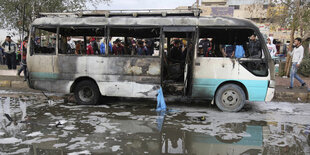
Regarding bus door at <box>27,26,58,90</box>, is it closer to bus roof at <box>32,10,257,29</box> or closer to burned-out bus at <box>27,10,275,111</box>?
burned-out bus at <box>27,10,275,111</box>

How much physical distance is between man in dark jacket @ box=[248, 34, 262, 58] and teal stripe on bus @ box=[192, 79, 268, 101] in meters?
0.68

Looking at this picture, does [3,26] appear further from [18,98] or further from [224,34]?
[224,34]

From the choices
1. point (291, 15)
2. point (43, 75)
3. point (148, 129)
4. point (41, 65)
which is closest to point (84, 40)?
point (41, 65)

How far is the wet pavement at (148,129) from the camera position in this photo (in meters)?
4.25

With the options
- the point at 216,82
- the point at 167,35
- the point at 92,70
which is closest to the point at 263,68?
the point at 216,82

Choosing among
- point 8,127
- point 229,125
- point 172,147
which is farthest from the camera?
point 229,125

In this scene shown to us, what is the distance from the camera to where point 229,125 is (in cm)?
564

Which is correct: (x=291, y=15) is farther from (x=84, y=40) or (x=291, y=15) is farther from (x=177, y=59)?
(x=84, y=40)

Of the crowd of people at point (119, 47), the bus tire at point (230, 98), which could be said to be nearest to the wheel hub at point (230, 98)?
the bus tire at point (230, 98)

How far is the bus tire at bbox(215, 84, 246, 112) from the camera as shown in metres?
6.84

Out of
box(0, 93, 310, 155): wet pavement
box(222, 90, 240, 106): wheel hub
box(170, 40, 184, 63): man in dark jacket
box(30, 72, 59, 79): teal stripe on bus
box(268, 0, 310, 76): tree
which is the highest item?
box(268, 0, 310, 76): tree

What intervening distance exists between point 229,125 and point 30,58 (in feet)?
18.9

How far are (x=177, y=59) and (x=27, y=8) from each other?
9.19 metres

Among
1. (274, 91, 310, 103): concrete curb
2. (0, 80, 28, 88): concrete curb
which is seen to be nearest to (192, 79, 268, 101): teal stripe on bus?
(274, 91, 310, 103): concrete curb
